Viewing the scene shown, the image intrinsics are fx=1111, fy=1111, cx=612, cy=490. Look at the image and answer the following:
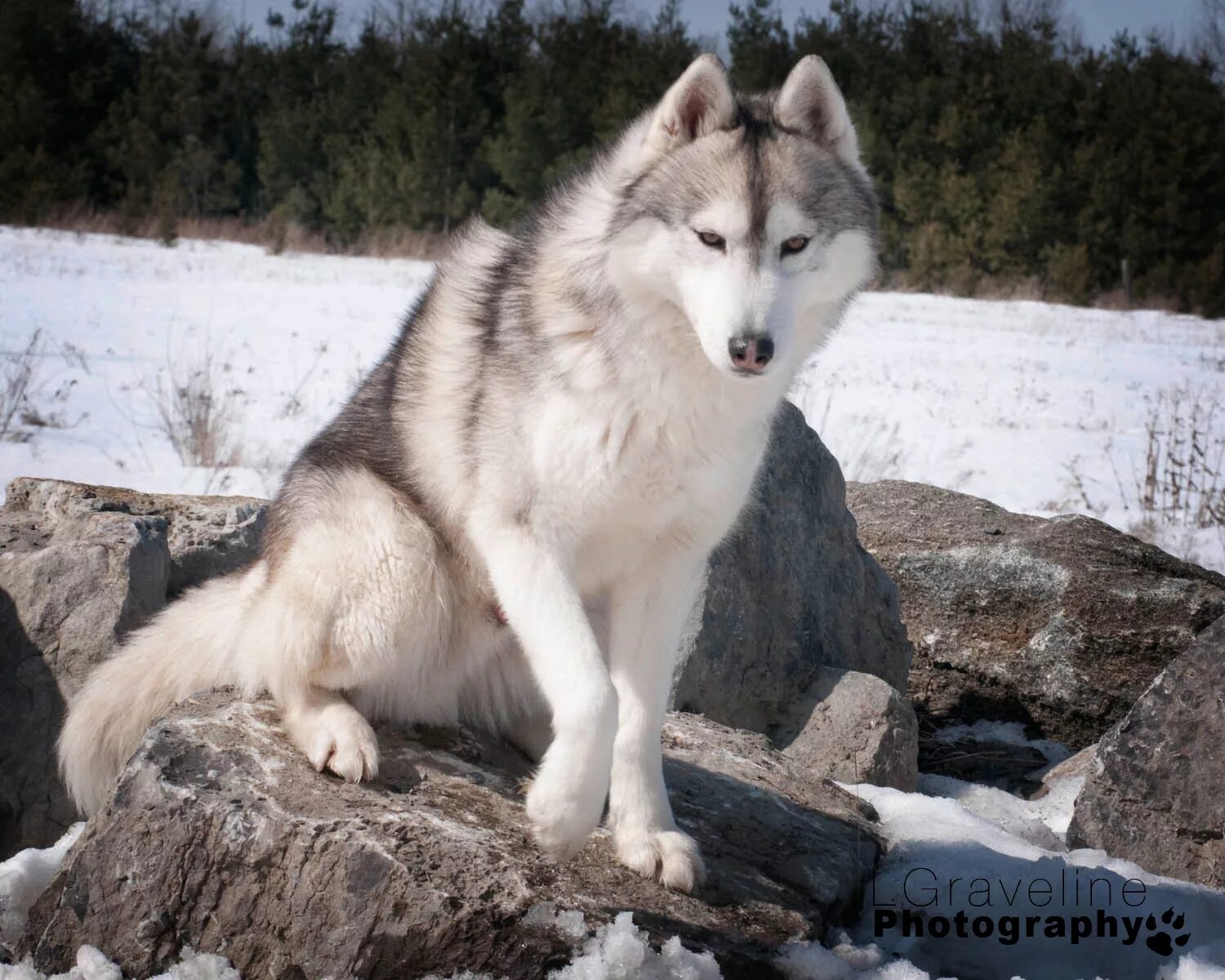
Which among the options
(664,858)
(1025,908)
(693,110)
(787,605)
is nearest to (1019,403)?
(787,605)

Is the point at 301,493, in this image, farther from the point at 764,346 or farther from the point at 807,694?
the point at 807,694

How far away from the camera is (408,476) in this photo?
291 centimetres

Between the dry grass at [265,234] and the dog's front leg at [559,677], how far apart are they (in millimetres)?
21071

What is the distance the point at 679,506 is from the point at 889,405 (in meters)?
8.33

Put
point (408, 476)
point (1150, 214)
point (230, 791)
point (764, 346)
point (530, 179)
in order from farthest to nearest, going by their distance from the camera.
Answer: point (530, 179) < point (1150, 214) < point (408, 476) < point (230, 791) < point (764, 346)

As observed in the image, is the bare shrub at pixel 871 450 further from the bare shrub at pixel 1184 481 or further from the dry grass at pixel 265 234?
the dry grass at pixel 265 234

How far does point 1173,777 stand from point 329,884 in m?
2.47

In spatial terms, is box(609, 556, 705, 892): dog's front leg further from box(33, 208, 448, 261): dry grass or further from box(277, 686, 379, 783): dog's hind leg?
box(33, 208, 448, 261): dry grass

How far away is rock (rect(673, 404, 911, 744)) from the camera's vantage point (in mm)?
4316

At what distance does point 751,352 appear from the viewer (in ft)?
7.60

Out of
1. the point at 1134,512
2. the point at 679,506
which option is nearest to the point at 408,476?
the point at 679,506

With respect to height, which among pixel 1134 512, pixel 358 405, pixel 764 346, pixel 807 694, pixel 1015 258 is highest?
pixel 1015 258

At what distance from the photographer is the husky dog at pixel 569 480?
2469mm

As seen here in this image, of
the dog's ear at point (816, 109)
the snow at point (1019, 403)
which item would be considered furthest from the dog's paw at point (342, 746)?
the snow at point (1019, 403)
